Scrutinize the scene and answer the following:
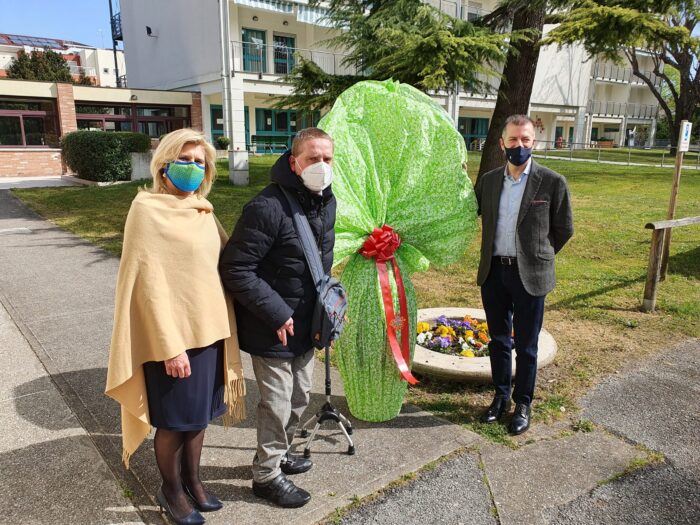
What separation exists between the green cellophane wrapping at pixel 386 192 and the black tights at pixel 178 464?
110 cm

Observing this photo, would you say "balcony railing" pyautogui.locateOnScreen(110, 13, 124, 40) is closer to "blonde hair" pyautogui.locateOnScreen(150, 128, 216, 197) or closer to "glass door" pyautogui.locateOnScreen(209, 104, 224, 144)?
"glass door" pyautogui.locateOnScreen(209, 104, 224, 144)

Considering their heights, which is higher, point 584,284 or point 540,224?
point 540,224

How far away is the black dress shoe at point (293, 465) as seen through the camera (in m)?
2.92

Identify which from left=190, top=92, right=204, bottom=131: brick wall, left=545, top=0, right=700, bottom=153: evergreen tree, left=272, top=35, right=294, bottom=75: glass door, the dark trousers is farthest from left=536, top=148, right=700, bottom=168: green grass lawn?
the dark trousers

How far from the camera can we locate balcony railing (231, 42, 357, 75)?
73.9ft

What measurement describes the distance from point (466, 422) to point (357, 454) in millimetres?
858

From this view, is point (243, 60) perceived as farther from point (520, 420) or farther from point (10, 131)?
point (520, 420)

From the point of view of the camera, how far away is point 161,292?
7.22 feet

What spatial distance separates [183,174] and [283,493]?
1.65 m

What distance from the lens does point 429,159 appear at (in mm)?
3117

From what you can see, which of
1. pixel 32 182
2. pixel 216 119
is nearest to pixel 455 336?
pixel 32 182

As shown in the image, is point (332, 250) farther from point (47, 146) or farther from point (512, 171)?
point (47, 146)

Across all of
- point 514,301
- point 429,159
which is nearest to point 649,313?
point 514,301

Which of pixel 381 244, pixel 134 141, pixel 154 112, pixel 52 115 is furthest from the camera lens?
pixel 154 112
